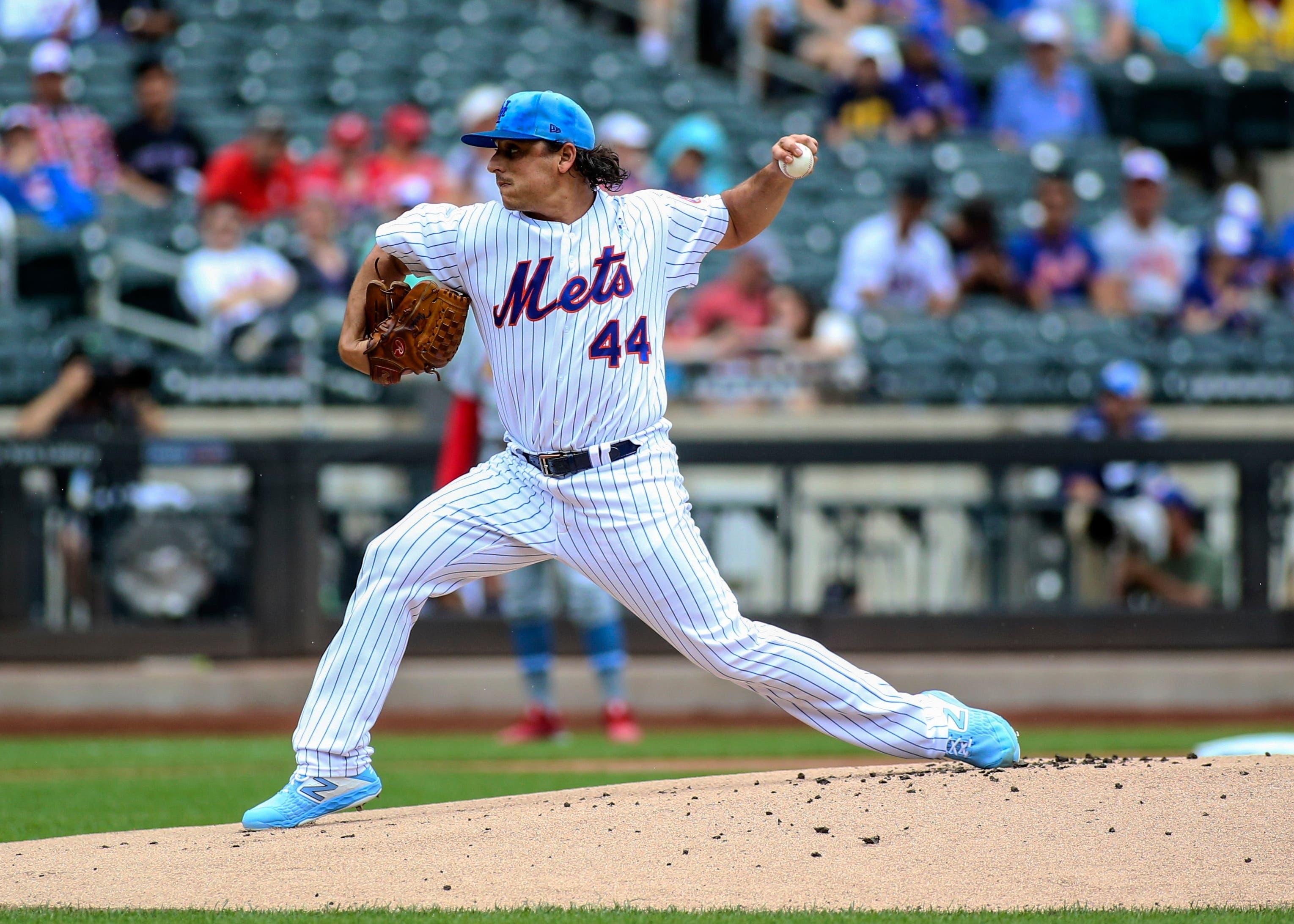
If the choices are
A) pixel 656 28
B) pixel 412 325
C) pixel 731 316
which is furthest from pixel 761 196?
pixel 656 28

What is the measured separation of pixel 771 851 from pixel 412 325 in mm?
1536

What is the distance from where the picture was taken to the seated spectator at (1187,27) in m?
14.4

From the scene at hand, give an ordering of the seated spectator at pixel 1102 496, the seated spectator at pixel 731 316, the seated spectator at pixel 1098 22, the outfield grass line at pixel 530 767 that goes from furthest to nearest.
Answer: the seated spectator at pixel 1098 22 < the seated spectator at pixel 731 316 < the seated spectator at pixel 1102 496 < the outfield grass line at pixel 530 767

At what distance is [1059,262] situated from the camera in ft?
36.7

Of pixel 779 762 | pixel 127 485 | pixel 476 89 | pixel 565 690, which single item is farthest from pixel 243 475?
pixel 476 89

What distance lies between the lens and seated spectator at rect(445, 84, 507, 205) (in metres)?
10.1

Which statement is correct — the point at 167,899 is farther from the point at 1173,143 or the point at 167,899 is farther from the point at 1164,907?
the point at 1173,143

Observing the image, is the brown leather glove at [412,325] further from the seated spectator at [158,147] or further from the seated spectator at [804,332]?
the seated spectator at [158,147]

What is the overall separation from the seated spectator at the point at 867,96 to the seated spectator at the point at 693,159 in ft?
3.84

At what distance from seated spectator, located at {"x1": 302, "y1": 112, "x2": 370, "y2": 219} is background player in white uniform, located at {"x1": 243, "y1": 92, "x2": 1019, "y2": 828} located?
6797mm

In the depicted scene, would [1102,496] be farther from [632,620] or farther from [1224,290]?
[1224,290]

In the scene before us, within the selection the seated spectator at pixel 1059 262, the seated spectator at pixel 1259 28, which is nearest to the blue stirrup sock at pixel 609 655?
the seated spectator at pixel 1059 262

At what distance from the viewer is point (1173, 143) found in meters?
13.9

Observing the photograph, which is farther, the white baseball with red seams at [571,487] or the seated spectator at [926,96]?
the seated spectator at [926,96]
